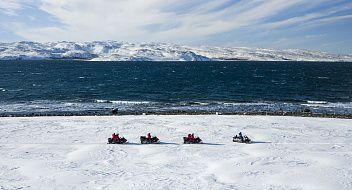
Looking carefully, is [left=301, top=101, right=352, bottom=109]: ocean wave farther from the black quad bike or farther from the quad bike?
the black quad bike

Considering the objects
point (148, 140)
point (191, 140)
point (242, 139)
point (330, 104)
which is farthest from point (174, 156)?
point (330, 104)

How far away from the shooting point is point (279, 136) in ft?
131

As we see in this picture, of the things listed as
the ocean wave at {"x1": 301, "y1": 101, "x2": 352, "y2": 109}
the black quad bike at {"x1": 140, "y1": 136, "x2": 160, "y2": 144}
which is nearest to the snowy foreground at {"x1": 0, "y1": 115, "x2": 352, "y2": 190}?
the black quad bike at {"x1": 140, "y1": 136, "x2": 160, "y2": 144}

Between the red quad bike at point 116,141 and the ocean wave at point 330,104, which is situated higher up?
the ocean wave at point 330,104

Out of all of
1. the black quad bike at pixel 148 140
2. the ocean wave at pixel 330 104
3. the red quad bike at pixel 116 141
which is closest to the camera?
the red quad bike at pixel 116 141

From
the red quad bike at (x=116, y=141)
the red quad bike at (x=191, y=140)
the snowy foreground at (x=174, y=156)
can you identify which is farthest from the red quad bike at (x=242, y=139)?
the red quad bike at (x=116, y=141)

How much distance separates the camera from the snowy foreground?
25547 mm

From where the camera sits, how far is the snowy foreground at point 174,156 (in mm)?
25547

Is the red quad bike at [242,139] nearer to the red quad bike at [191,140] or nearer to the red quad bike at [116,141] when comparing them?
the red quad bike at [191,140]

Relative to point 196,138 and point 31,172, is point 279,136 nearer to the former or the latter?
point 196,138

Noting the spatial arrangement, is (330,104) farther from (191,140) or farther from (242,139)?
(191,140)

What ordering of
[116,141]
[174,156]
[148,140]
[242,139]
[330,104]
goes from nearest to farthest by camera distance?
[174,156]
[116,141]
[148,140]
[242,139]
[330,104]

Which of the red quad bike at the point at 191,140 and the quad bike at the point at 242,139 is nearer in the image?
the red quad bike at the point at 191,140

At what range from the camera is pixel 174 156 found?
31906 mm
